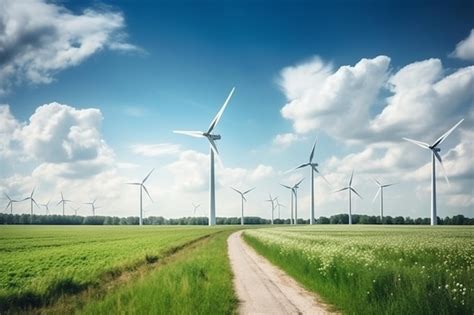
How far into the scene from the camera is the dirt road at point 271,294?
15.7 meters

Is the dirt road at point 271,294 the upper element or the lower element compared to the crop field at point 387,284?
lower

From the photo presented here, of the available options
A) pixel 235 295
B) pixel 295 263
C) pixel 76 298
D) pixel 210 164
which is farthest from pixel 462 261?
pixel 210 164

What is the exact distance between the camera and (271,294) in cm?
1880

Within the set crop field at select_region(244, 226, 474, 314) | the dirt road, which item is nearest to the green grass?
the dirt road

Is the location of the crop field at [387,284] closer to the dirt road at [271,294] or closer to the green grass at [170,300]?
the dirt road at [271,294]

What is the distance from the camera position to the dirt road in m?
15.7

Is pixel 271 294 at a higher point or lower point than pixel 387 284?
lower

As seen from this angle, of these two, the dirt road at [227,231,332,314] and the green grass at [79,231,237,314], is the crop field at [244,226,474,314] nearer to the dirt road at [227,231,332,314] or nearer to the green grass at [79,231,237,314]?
the dirt road at [227,231,332,314]

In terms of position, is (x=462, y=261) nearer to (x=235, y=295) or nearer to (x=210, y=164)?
(x=235, y=295)

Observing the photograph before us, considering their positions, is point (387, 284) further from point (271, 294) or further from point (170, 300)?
point (170, 300)

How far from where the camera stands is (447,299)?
496 inches

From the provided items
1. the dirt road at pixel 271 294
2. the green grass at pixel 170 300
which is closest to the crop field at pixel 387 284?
the dirt road at pixel 271 294

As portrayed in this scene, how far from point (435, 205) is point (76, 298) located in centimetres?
9778

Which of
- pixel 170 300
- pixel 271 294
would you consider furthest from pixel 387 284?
pixel 170 300
